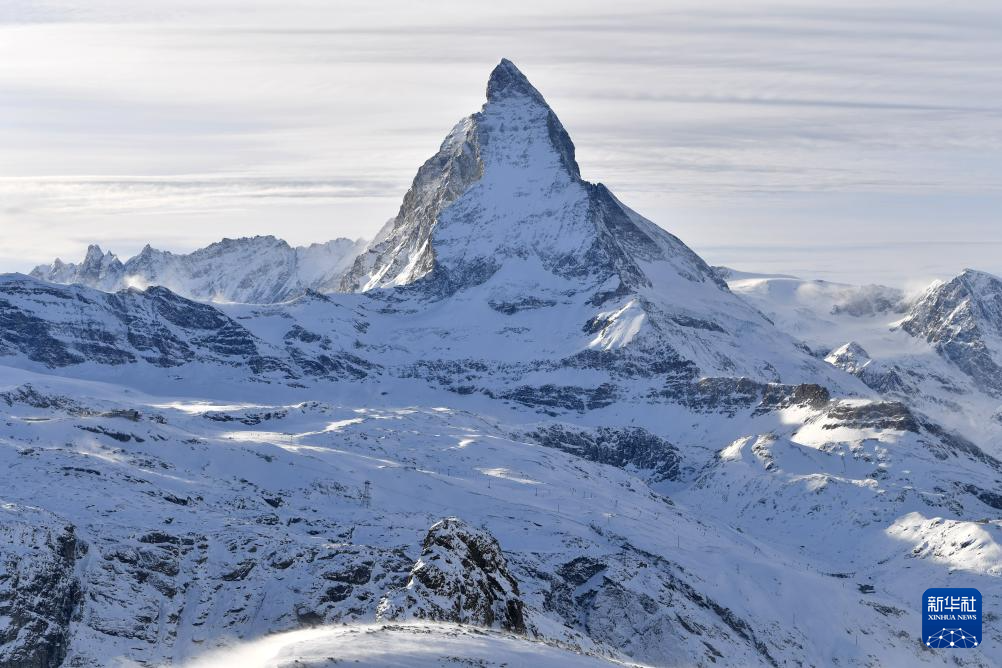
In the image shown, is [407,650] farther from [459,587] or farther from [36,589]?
[36,589]

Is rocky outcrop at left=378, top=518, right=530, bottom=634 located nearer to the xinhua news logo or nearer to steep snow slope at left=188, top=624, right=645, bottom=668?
steep snow slope at left=188, top=624, right=645, bottom=668

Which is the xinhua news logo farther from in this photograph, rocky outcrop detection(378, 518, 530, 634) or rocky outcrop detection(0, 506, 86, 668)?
rocky outcrop detection(0, 506, 86, 668)

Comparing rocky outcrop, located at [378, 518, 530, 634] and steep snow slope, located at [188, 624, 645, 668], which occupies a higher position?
steep snow slope, located at [188, 624, 645, 668]

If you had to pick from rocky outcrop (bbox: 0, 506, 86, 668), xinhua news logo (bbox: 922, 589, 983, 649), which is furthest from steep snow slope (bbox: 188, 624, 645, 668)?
xinhua news logo (bbox: 922, 589, 983, 649)

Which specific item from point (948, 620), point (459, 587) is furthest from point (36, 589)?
point (948, 620)

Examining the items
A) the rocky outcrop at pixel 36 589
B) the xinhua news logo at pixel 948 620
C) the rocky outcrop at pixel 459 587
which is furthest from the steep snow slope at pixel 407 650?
the xinhua news logo at pixel 948 620

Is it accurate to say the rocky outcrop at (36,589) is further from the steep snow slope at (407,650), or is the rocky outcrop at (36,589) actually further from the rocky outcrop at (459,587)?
the steep snow slope at (407,650)

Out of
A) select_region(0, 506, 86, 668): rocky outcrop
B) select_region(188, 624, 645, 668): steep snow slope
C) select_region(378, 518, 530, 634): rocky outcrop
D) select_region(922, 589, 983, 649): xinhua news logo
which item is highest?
select_region(188, 624, 645, 668): steep snow slope

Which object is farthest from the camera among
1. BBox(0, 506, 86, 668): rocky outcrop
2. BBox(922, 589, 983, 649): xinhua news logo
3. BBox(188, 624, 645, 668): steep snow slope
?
BBox(922, 589, 983, 649): xinhua news logo

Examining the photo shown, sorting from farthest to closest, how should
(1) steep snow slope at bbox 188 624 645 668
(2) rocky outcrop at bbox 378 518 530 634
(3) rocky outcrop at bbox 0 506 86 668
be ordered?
1. (3) rocky outcrop at bbox 0 506 86 668
2. (2) rocky outcrop at bbox 378 518 530 634
3. (1) steep snow slope at bbox 188 624 645 668

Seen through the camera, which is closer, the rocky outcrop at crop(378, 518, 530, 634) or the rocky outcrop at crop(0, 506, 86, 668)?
the rocky outcrop at crop(378, 518, 530, 634)
